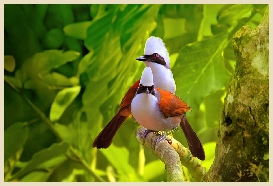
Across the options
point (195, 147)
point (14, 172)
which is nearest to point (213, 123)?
point (195, 147)

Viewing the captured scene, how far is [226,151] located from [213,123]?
0.30 metres

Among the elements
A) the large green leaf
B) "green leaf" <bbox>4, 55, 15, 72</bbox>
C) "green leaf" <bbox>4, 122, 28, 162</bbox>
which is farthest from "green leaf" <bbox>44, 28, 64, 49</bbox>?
the large green leaf

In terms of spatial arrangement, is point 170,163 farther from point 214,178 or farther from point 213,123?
point 213,123

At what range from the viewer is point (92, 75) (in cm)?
150

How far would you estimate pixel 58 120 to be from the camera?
153 cm

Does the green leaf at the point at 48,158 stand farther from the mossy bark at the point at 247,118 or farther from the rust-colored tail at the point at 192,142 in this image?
the mossy bark at the point at 247,118

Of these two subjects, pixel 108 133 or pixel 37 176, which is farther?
pixel 37 176

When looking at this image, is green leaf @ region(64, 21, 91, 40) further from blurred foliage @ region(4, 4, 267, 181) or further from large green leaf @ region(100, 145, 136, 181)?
large green leaf @ region(100, 145, 136, 181)

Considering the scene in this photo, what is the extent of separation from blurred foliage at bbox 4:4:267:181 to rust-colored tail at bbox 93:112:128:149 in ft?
0.34

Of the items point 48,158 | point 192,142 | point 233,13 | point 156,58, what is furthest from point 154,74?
point 48,158

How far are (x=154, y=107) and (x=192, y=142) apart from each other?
194 millimetres

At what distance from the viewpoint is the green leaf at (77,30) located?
4.91 ft

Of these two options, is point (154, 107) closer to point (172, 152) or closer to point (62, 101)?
point (172, 152)

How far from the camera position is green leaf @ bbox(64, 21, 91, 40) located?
1.50m
